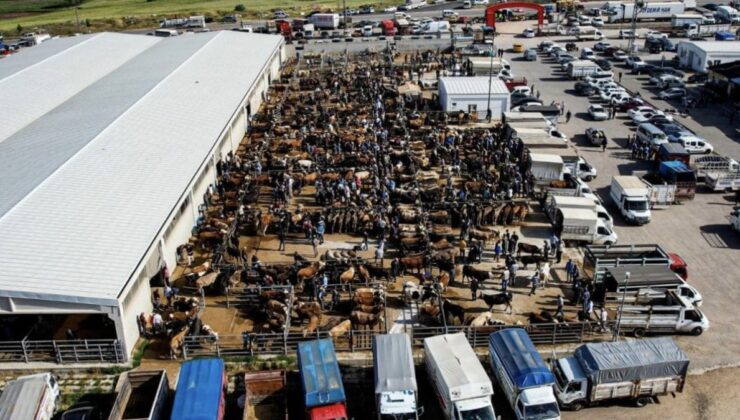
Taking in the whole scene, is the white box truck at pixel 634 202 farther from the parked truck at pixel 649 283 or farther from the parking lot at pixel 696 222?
the parked truck at pixel 649 283

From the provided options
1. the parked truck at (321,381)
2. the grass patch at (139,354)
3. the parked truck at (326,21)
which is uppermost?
the parked truck at (326,21)

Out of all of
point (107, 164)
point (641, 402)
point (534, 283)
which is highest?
point (107, 164)

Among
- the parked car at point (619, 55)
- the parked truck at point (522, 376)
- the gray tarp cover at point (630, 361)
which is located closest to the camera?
the parked truck at point (522, 376)

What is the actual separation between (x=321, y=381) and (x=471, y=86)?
43879 mm

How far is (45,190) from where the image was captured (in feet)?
109

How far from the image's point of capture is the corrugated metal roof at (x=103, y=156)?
1113 inches

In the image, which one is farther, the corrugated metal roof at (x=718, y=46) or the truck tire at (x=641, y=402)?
the corrugated metal roof at (x=718, y=46)

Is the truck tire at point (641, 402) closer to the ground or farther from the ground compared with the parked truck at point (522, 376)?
closer to the ground

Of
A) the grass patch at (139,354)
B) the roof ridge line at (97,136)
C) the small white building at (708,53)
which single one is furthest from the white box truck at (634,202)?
the small white building at (708,53)

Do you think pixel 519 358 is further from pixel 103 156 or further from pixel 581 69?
pixel 581 69

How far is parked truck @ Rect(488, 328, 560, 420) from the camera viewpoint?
23531mm

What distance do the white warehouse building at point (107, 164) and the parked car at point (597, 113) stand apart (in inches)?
1217

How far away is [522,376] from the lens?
24047 millimetres

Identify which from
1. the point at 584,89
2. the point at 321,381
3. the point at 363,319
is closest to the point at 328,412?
the point at 321,381
